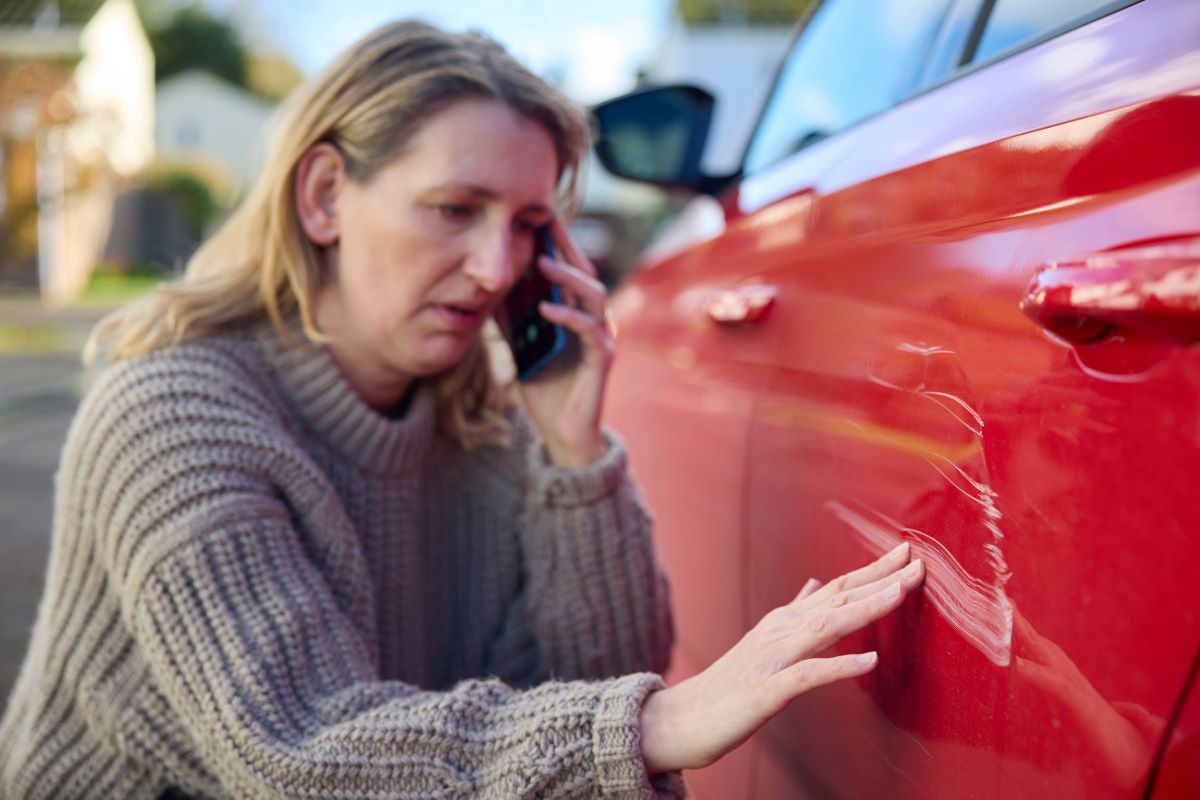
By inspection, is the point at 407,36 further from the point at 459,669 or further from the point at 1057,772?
→ the point at 1057,772

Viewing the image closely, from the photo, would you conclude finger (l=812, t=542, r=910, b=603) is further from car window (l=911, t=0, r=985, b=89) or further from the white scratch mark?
car window (l=911, t=0, r=985, b=89)

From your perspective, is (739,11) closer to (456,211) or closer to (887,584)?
(456,211)

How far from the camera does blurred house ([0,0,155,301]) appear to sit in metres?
14.8

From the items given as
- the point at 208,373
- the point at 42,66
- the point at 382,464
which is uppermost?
the point at 208,373

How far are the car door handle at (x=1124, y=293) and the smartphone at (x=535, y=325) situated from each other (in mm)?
1275

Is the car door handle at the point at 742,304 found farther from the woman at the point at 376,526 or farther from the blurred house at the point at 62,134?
the blurred house at the point at 62,134

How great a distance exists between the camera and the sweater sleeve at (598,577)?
1946 mm

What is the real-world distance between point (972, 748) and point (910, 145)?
2.22 ft

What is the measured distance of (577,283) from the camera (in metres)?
2.08

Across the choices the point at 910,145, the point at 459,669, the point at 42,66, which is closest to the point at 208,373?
the point at 459,669

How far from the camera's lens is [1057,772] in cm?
81

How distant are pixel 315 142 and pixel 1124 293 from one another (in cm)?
148

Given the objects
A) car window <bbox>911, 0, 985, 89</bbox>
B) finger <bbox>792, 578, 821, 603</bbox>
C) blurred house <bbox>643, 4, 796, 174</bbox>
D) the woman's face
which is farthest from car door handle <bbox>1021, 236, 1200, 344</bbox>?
blurred house <bbox>643, 4, 796, 174</bbox>

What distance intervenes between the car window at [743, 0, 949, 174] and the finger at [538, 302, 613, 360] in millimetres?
481
